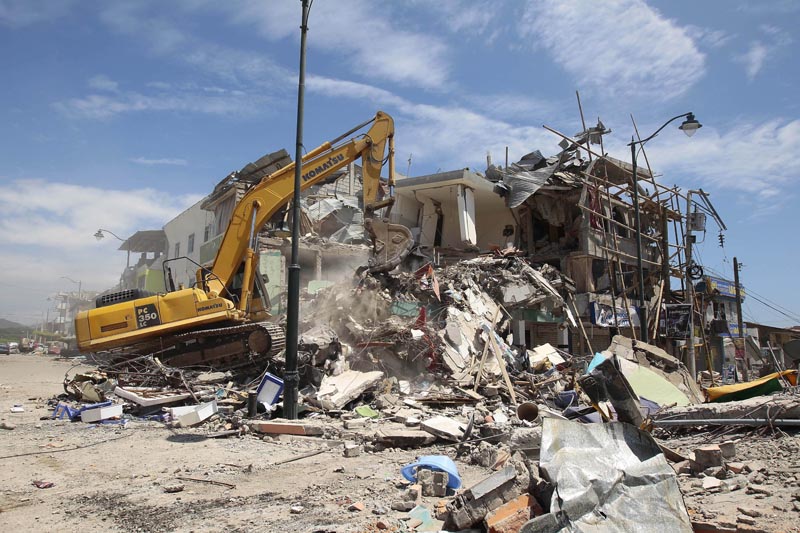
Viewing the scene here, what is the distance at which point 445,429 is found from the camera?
26.3 ft

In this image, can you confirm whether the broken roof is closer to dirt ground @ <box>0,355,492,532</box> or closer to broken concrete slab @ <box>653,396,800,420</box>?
dirt ground @ <box>0,355,492,532</box>

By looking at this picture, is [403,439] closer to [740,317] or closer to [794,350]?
[794,350]

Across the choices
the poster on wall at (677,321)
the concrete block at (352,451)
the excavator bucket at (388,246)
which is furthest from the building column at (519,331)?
the concrete block at (352,451)

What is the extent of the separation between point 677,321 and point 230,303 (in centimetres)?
2012

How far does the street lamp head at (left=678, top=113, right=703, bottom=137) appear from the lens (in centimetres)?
1623

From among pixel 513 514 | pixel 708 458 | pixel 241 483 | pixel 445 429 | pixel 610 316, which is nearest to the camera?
pixel 513 514

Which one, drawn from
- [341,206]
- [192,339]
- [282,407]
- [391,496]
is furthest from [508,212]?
[391,496]

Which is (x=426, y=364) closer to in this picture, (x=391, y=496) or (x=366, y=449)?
(x=366, y=449)

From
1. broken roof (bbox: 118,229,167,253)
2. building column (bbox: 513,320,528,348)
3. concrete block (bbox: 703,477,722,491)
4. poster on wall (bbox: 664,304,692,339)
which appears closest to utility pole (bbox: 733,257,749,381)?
poster on wall (bbox: 664,304,692,339)

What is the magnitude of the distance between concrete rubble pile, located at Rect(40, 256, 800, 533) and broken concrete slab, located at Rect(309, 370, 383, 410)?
1.6 inches

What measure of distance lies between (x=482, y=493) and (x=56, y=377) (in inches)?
776

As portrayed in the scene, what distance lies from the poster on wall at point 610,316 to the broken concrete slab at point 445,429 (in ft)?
54.7

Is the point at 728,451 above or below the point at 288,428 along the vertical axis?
above

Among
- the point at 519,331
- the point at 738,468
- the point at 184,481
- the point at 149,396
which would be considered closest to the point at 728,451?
the point at 738,468
